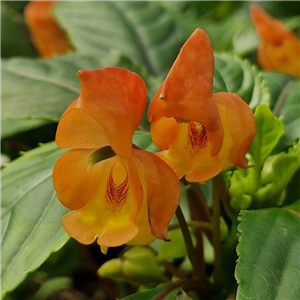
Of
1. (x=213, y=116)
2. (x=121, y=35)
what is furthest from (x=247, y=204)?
(x=121, y=35)

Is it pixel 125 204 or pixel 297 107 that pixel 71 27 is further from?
pixel 125 204

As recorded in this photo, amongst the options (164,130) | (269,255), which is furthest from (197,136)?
(269,255)

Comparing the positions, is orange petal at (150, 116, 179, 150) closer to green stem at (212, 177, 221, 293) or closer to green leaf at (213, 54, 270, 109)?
green stem at (212, 177, 221, 293)

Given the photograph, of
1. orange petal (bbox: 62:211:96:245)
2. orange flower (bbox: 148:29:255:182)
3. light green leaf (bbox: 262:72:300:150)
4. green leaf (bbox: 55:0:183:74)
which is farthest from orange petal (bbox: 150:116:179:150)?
green leaf (bbox: 55:0:183:74)

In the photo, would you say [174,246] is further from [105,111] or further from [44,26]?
[44,26]

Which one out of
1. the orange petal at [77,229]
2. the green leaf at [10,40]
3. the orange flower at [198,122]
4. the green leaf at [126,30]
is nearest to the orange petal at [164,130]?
the orange flower at [198,122]

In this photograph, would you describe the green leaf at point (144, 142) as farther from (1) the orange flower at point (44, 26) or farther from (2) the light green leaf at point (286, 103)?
(1) the orange flower at point (44, 26)
